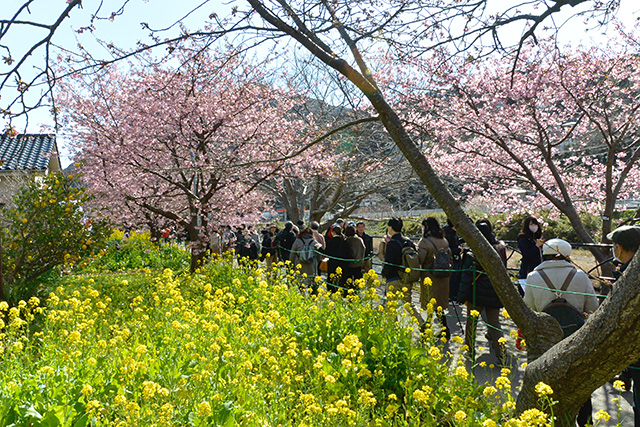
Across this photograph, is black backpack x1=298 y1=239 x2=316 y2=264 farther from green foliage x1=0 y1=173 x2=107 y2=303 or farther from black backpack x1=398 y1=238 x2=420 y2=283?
green foliage x1=0 y1=173 x2=107 y2=303

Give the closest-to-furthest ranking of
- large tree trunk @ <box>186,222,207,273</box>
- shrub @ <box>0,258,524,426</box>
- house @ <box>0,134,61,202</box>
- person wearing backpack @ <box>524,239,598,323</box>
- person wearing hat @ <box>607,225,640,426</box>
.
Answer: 1. shrub @ <box>0,258,524,426</box>
2. person wearing hat @ <box>607,225,640,426</box>
3. person wearing backpack @ <box>524,239,598,323</box>
4. large tree trunk @ <box>186,222,207,273</box>
5. house @ <box>0,134,61,202</box>

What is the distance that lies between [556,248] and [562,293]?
46cm

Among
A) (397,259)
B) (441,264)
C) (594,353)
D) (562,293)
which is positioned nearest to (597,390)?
(562,293)

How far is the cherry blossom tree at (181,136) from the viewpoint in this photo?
10641mm

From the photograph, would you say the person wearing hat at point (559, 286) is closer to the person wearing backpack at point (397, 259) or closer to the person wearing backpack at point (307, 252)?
the person wearing backpack at point (397, 259)

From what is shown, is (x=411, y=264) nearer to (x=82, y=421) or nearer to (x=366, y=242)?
(x=366, y=242)

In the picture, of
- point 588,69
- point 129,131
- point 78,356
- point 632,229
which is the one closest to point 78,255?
point 129,131

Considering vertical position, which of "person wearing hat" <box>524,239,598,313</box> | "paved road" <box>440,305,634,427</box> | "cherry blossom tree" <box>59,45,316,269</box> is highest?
Result: "cherry blossom tree" <box>59,45,316,269</box>

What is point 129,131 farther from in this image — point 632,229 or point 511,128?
point 632,229

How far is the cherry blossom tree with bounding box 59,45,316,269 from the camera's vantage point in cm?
1064

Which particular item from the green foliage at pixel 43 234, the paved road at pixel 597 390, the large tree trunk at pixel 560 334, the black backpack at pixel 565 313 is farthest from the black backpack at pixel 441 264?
the green foliage at pixel 43 234

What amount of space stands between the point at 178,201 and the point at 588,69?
35.3ft

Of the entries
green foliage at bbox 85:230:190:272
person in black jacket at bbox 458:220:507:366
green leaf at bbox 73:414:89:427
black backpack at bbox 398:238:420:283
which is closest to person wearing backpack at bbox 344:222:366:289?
black backpack at bbox 398:238:420:283

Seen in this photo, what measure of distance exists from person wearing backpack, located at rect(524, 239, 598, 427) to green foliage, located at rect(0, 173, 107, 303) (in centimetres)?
758
